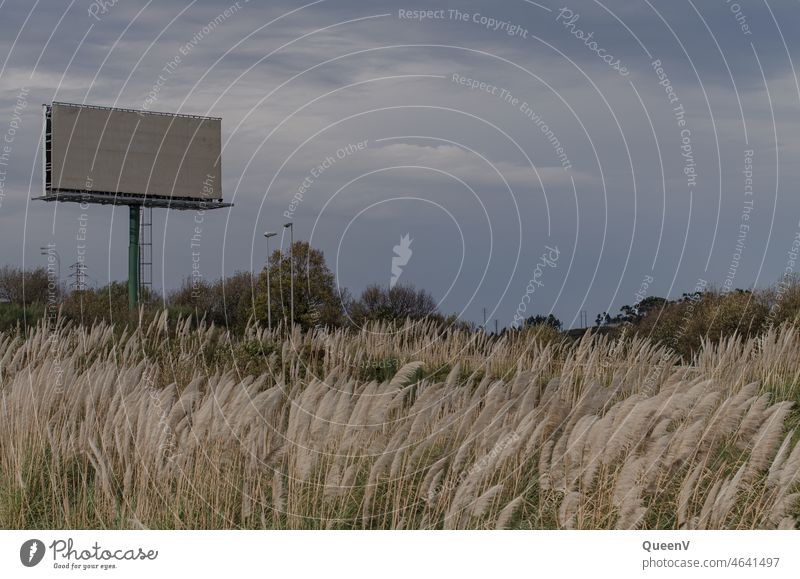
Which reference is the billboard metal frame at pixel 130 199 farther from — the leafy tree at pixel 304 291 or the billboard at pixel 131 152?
the leafy tree at pixel 304 291

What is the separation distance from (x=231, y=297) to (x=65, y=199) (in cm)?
517

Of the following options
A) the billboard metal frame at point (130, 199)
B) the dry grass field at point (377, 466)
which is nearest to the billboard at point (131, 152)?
the billboard metal frame at point (130, 199)

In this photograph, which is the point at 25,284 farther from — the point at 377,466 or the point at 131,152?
the point at 377,466

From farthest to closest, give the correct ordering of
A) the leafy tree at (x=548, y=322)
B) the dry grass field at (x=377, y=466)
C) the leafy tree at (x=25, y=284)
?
the leafy tree at (x=25, y=284)
the leafy tree at (x=548, y=322)
the dry grass field at (x=377, y=466)

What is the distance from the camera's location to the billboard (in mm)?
26203

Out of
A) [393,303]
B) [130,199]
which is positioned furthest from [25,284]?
[393,303]

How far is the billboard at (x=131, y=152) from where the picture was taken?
26.2 metres

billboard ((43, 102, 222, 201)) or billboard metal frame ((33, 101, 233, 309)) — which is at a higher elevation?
billboard ((43, 102, 222, 201))

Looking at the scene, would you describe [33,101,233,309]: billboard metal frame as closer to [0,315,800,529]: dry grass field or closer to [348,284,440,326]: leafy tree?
[348,284,440,326]: leafy tree

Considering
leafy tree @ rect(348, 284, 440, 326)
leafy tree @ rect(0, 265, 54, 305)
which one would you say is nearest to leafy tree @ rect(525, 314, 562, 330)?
leafy tree @ rect(348, 284, 440, 326)

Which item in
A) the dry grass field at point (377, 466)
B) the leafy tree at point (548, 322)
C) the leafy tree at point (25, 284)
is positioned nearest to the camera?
the dry grass field at point (377, 466)

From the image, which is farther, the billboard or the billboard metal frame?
the billboard
